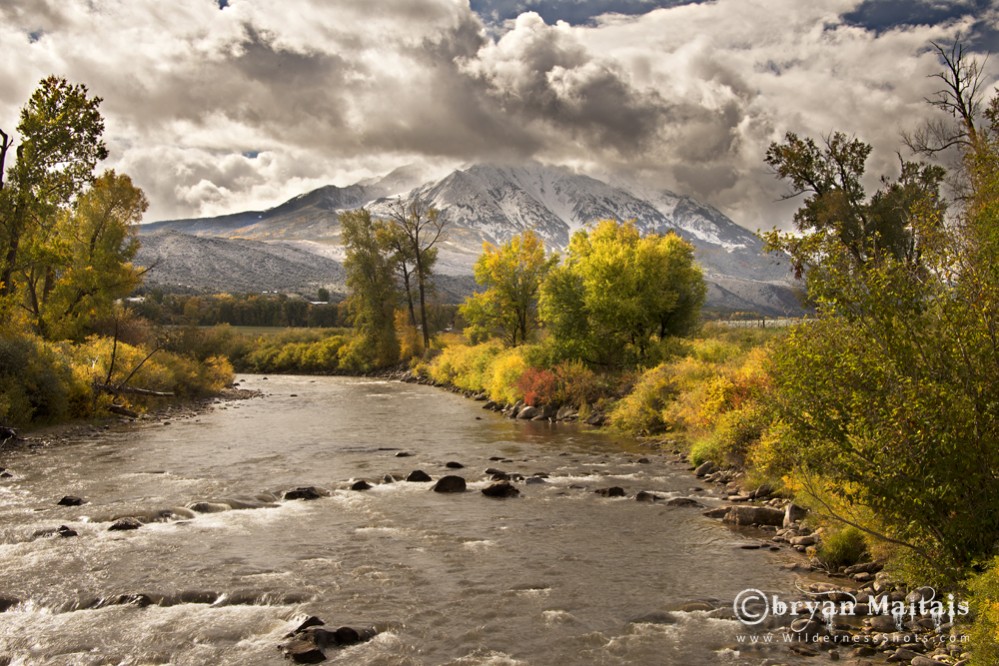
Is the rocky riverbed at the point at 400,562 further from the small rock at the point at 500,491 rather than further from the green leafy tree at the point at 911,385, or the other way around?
the green leafy tree at the point at 911,385

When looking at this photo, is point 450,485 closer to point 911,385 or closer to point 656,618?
point 656,618

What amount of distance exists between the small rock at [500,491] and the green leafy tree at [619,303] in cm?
2228

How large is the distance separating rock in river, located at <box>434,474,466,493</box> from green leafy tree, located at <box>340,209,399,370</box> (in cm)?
5414

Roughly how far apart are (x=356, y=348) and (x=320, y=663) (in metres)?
68.4

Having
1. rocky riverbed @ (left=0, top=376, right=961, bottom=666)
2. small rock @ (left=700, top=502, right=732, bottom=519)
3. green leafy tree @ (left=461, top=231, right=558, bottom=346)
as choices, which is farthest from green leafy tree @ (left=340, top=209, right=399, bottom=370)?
small rock @ (left=700, top=502, right=732, bottom=519)

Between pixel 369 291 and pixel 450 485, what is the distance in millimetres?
55583

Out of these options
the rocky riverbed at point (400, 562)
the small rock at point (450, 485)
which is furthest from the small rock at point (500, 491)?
the small rock at point (450, 485)

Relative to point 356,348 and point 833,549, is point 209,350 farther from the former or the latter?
point 833,549

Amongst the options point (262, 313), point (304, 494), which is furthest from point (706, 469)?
point (262, 313)

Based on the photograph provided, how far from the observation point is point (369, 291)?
72750mm

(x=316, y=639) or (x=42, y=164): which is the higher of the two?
(x=42, y=164)

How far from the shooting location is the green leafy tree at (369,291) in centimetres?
7200

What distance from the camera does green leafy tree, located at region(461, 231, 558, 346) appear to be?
5441cm

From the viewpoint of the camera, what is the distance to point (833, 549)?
41.0 feet
